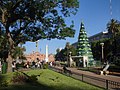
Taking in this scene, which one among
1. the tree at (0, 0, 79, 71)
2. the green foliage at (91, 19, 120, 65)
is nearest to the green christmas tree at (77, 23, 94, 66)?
the green foliage at (91, 19, 120, 65)

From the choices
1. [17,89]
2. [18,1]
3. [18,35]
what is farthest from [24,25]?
[17,89]

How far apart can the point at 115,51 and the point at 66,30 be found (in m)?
46.7

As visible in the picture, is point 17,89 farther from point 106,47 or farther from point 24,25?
point 106,47

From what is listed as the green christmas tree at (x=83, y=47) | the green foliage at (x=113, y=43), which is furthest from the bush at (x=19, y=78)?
the green christmas tree at (x=83, y=47)

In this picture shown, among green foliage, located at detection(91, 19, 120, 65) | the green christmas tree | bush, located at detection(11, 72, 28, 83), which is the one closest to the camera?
bush, located at detection(11, 72, 28, 83)

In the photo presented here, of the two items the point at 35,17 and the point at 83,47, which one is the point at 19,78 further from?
the point at 83,47

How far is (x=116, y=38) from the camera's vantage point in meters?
67.6

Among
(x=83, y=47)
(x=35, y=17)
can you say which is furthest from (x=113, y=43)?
(x=35, y=17)

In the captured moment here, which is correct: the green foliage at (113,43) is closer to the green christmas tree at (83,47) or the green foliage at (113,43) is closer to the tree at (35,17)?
the green christmas tree at (83,47)

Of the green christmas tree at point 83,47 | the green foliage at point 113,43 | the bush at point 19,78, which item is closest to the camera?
the bush at point 19,78

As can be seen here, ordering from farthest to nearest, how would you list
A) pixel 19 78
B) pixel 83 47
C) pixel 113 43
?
1. pixel 113 43
2. pixel 83 47
3. pixel 19 78

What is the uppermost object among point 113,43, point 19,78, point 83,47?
point 113,43

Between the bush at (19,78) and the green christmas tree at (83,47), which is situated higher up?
the green christmas tree at (83,47)

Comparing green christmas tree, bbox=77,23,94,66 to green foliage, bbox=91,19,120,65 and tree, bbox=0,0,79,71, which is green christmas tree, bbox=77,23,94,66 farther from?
tree, bbox=0,0,79,71
